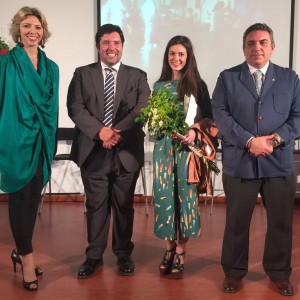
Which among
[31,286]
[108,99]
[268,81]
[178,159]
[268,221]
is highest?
[268,81]

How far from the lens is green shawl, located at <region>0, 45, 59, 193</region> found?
3.15 meters

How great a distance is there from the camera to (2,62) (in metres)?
3.19

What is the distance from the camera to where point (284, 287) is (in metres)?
3.24

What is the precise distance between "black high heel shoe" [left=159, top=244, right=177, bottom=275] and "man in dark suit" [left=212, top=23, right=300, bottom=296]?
46 cm

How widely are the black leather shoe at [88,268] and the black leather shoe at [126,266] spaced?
0.55 feet

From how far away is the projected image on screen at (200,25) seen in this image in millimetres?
6195

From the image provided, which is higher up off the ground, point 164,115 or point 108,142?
point 164,115

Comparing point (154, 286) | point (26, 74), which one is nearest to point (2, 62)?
point (26, 74)

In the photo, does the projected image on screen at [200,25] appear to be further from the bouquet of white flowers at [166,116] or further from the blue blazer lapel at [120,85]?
the bouquet of white flowers at [166,116]

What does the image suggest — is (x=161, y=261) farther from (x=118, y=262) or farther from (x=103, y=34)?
(x=103, y=34)

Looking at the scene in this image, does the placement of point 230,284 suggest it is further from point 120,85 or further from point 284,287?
point 120,85

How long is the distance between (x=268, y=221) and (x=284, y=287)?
0.41 meters

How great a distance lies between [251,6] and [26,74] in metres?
3.79

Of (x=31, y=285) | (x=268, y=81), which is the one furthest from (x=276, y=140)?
A: (x=31, y=285)
